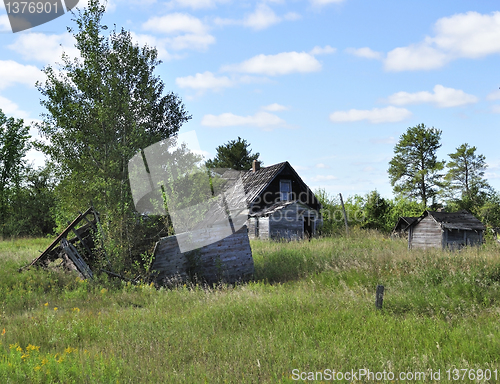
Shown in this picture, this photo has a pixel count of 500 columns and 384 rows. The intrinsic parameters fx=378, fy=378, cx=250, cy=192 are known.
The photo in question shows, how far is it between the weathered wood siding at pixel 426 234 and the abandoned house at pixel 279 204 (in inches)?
305

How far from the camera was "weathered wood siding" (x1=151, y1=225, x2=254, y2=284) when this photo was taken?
39.5 feet

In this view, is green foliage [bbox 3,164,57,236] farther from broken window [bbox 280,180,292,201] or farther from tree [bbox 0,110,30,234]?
broken window [bbox 280,180,292,201]

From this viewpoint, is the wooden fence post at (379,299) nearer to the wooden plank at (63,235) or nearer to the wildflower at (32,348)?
the wildflower at (32,348)

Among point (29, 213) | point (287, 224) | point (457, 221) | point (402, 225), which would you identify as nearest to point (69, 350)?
point (457, 221)

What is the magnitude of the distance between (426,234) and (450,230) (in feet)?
4.31

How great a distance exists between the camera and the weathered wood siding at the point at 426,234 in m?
21.8

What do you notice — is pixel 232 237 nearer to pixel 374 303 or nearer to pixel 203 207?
pixel 203 207

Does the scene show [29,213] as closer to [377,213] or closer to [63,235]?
[63,235]

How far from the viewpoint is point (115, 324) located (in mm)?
7211

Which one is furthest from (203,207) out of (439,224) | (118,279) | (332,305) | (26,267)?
(439,224)

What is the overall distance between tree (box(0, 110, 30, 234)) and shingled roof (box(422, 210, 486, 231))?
123 ft

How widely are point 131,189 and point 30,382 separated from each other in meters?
9.83

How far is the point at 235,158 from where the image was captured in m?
54.3

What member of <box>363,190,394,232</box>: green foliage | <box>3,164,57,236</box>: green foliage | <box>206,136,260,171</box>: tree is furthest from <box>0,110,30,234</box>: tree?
<box>363,190,394,232</box>: green foliage
